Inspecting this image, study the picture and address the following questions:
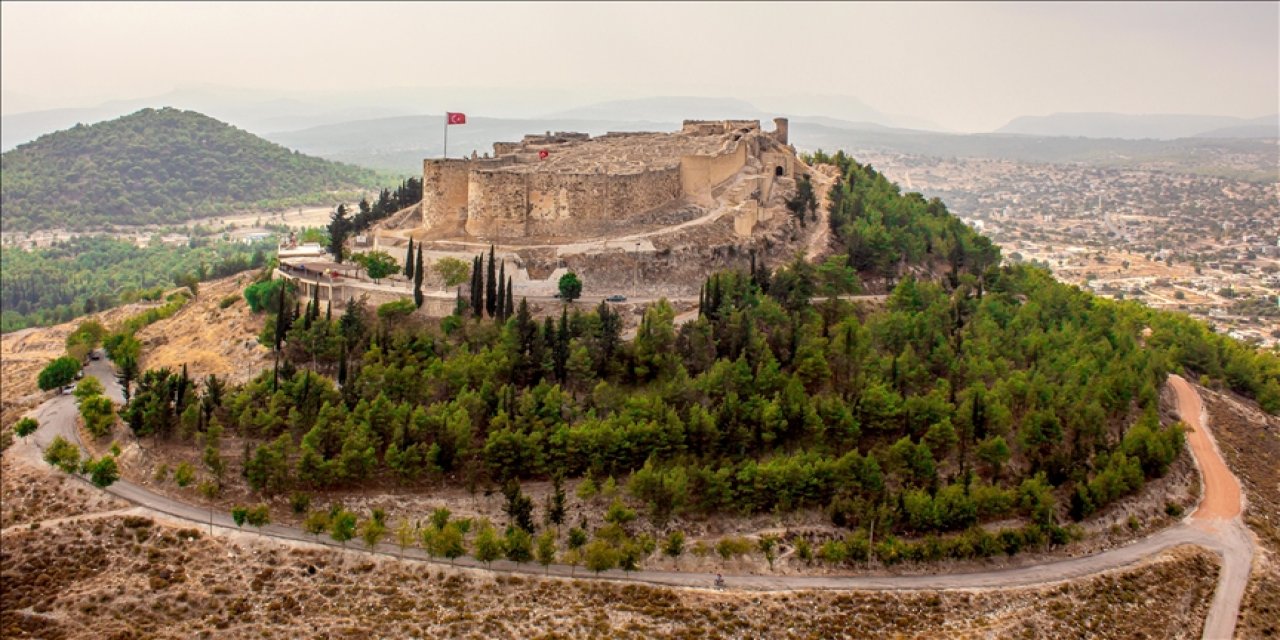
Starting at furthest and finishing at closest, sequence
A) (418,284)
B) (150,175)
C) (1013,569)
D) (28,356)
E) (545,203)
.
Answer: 1. (150,175)
2. (28,356)
3. (545,203)
4. (418,284)
5. (1013,569)

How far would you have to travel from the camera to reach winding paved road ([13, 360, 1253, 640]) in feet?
108

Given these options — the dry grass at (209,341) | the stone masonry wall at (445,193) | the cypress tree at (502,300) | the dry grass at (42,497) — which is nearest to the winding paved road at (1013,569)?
the dry grass at (42,497)

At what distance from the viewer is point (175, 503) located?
3662 cm

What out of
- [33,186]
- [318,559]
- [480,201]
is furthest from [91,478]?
[33,186]

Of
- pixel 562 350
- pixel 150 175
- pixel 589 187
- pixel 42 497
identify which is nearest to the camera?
pixel 42 497

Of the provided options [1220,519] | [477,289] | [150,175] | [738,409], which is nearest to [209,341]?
[477,289]

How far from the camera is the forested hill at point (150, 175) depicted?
4766 inches

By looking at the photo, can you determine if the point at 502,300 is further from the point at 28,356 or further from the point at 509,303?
the point at 28,356

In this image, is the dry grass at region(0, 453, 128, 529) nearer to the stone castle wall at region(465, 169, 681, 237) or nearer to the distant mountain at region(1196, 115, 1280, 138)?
the stone castle wall at region(465, 169, 681, 237)

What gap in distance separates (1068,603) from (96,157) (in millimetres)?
124984

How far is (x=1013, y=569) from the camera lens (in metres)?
34.6

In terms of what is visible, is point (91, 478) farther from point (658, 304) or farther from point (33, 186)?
point (33, 186)

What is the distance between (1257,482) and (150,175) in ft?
395

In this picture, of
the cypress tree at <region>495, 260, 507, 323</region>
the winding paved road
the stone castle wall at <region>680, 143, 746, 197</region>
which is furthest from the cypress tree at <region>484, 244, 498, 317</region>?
the stone castle wall at <region>680, 143, 746, 197</region>
